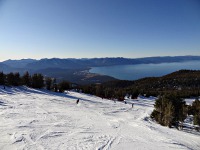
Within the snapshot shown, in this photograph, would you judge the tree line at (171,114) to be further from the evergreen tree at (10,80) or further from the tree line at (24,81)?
the evergreen tree at (10,80)

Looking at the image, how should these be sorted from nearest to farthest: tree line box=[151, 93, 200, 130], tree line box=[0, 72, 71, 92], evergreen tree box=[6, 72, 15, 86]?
tree line box=[151, 93, 200, 130] → evergreen tree box=[6, 72, 15, 86] → tree line box=[0, 72, 71, 92]

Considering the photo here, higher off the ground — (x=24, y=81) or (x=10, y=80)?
(x=10, y=80)

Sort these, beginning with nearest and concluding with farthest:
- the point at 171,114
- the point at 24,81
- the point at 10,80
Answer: the point at 171,114 → the point at 10,80 → the point at 24,81

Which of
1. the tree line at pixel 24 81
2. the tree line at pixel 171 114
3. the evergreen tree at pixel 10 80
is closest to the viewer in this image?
the tree line at pixel 171 114

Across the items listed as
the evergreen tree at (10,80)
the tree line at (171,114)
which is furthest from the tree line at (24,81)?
the tree line at (171,114)

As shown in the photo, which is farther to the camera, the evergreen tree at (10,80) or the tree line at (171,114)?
the evergreen tree at (10,80)

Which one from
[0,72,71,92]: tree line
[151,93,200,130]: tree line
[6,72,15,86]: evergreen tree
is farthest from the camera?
[0,72,71,92]: tree line

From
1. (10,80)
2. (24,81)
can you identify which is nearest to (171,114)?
(10,80)

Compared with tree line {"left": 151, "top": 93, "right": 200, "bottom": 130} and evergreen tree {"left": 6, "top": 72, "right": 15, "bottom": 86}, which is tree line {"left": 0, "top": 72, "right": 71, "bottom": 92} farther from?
tree line {"left": 151, "top": 93, "right": 200, "bottom": 130}

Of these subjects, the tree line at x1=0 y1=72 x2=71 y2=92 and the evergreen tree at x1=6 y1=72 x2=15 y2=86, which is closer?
the evergreen tree at x1=6 y1=72 x2=15 y2=86

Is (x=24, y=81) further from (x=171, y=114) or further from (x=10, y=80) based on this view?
(x=171, y=114)

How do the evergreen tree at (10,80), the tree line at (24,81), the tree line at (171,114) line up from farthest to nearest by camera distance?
the tree line at (24,81), the evergreen tree at (10,80), the tree line at (171,114)

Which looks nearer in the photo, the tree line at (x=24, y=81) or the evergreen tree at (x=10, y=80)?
the evergreen tree at (x=10, y=80)

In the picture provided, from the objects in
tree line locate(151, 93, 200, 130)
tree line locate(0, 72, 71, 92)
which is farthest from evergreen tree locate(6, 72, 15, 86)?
tree line locate(151, 93, 200, 130)
